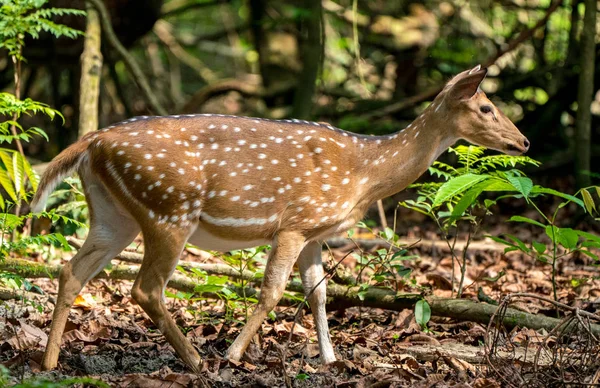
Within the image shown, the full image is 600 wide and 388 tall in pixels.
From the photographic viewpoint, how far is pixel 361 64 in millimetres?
14422

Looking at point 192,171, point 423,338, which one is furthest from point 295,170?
point 423,338

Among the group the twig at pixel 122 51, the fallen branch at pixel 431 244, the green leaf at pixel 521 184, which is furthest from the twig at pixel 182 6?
the green leaf at pixel 521 184

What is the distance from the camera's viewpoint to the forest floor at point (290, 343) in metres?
4.81

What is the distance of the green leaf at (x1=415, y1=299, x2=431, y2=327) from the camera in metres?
6.14

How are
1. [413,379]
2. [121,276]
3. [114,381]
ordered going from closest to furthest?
[114,381] < [413,379] < [121,276]

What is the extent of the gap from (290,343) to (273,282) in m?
0.86

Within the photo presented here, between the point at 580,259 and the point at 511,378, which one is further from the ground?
the point at 511,378

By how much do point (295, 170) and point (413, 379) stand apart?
169 centimetres

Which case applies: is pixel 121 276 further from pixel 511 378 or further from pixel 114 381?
pixel 511 378

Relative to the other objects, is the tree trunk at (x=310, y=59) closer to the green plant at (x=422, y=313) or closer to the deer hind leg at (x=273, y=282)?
the green plant at (x=422, y=313)

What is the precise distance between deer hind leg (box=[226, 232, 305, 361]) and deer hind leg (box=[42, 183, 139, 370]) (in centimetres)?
101

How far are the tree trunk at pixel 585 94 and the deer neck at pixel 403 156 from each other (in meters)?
3.85

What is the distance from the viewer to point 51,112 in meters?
5.65

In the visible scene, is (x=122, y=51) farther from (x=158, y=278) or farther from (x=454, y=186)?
(x=454, y=186)
